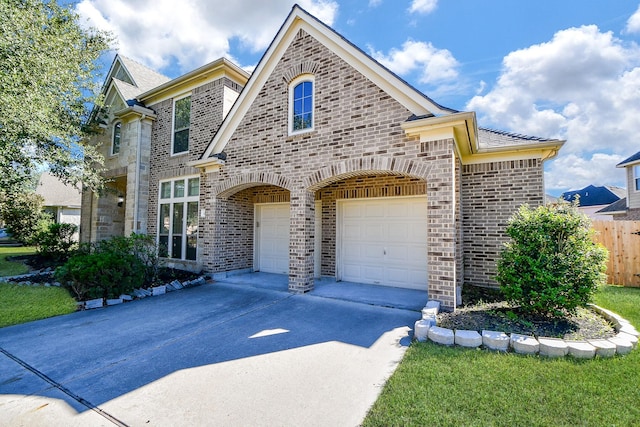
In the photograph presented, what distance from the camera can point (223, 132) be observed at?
910cm

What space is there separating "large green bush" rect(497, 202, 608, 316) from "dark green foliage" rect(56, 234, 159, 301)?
8.45m

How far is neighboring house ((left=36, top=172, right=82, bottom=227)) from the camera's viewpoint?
26516 millimetres

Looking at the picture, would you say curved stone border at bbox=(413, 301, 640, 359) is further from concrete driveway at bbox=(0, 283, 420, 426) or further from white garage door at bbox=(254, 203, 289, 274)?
white garage door at bbox=(254, 203, 289, 274)

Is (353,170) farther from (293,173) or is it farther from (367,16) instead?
(367,16)

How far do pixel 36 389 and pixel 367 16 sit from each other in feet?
34.1

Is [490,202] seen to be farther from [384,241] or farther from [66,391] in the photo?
[66,391]

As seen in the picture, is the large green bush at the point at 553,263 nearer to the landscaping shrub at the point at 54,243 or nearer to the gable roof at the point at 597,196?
the landscaping shrub at the point at 54,243

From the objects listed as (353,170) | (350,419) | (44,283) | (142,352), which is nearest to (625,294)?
(353,170)

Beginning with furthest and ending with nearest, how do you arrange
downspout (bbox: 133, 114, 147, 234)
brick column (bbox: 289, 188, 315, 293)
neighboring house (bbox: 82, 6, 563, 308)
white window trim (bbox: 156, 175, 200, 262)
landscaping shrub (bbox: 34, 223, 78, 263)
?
landscaping shrub (bbox: 34, 223, 78, 263)
downspout (bbox: 133, 114, 147, 234)
white window trim (bbox: 156, 175, 200, 262)
brick column (bbox: 289, 188, 315, 293)
neighboring house (bbox: 82, 6, 563, 308)

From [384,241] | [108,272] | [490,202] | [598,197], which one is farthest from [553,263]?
[598,197]

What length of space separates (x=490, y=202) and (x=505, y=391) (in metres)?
5.50

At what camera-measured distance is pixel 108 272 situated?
7129 millimetres

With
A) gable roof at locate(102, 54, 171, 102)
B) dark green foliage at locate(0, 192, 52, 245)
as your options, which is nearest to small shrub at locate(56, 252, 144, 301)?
gable roof at locate(102, 54, 171, 102)

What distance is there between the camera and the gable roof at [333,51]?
6180 mm
